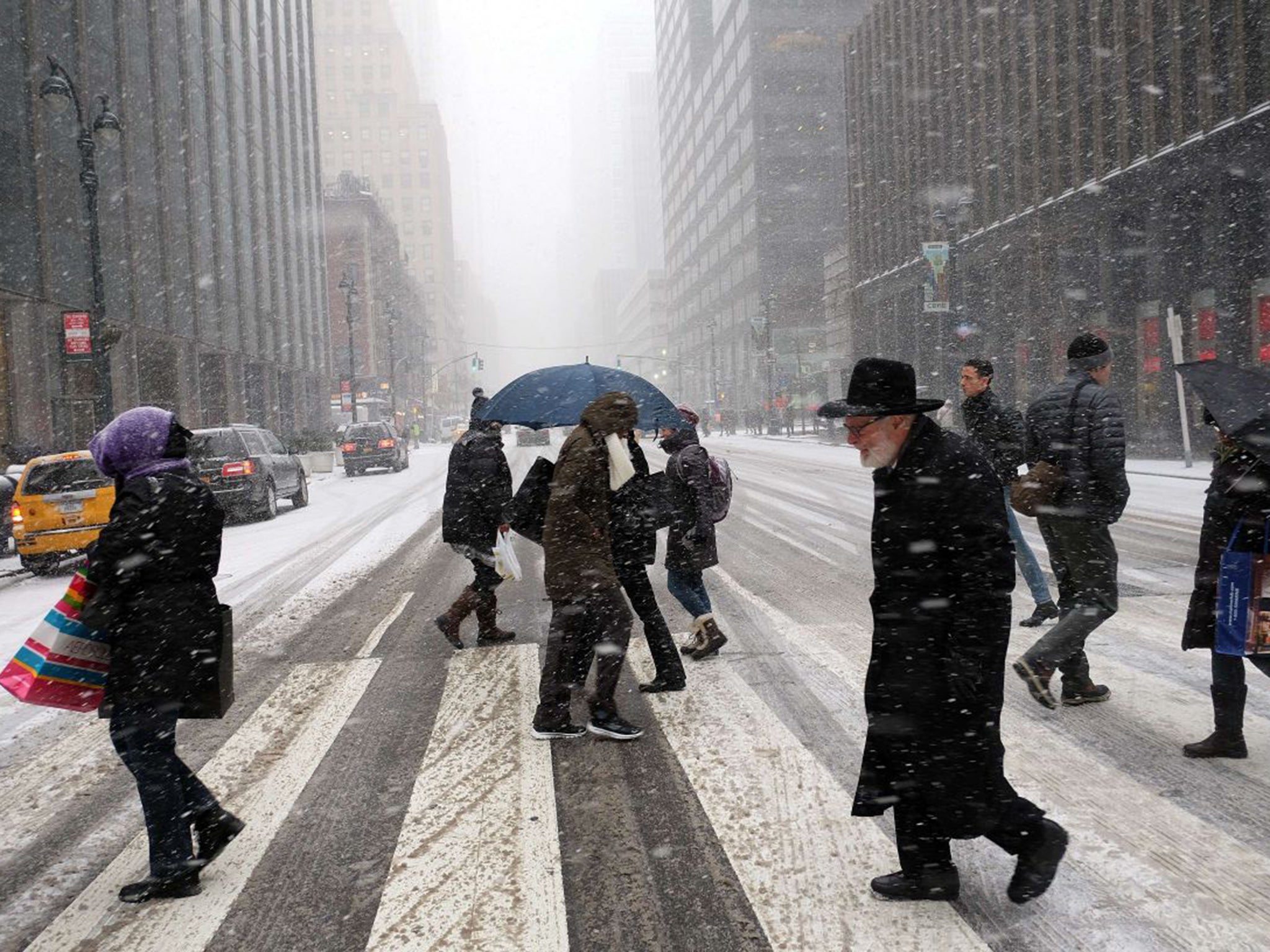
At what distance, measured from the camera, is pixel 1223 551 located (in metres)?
4.20

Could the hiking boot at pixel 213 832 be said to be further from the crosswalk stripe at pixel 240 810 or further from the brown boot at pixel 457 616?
the brown boot at pixel 457 616

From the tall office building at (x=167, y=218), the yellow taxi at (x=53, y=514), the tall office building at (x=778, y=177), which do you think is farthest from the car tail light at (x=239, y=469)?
the tall office building at (x=778, y=177)

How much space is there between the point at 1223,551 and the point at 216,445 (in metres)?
17.0

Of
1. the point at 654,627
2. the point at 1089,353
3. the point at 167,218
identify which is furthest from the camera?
the point at 167,218

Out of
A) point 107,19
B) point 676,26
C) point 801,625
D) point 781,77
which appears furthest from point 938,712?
point 676,26

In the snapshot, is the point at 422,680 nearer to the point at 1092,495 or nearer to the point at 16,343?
the point at 1092,495

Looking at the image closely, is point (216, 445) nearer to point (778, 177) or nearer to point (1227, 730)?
point (1227, 730)

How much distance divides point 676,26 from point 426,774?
12835 centimetres

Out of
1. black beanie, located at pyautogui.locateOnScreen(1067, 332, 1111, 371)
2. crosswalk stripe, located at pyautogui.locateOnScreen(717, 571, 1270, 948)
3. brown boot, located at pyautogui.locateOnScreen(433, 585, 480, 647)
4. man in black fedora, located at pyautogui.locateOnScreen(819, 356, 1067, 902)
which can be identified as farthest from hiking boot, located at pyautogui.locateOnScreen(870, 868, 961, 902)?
brown boot, located at pyautogui.locateOnScreen(433, 585, 480, 647)

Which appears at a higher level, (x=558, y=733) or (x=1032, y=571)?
(x=1032, y=571)

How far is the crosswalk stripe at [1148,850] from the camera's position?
9.93 ft

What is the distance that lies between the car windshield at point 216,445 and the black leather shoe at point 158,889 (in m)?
15.2

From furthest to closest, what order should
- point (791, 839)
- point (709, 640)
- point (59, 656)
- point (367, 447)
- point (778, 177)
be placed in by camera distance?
point (778, 177) < point (367, 447) < point (709, 640) < point (791, 839) < point (59, 656)

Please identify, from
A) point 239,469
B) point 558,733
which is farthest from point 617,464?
point 239,469
